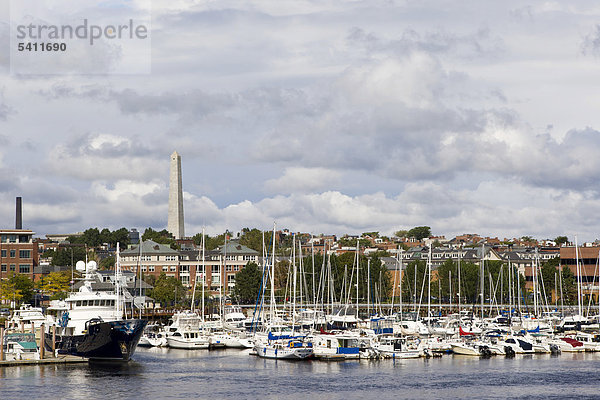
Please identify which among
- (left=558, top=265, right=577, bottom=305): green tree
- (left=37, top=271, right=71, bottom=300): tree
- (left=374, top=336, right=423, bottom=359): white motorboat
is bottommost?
(left=374, top=336, right=423, bottom=359): white motorboat

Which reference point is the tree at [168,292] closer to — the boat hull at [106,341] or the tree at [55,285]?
the tree at [55,285]

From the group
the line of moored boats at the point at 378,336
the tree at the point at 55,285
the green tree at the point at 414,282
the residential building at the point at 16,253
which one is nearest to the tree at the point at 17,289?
the tree at the point at 55,285

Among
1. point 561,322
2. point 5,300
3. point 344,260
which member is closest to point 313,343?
point 561,322

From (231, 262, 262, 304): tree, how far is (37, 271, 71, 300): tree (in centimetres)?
3217

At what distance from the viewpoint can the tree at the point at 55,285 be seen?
163 metres

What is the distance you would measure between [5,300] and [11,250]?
21.3 metres

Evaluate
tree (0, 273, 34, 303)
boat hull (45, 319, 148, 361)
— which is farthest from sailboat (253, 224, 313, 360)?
tree (0, 273, 34, 303)

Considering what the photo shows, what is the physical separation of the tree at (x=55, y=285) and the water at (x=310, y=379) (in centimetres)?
7065

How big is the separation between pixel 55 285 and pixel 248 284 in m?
36.7

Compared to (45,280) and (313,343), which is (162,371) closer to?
(313,343)

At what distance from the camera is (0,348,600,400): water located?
7206 centimetres

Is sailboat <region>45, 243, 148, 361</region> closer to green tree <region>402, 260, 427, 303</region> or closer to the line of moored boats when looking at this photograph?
the line of moored boats

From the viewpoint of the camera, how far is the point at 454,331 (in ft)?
385

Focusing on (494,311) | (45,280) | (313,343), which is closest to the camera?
(313,343)
